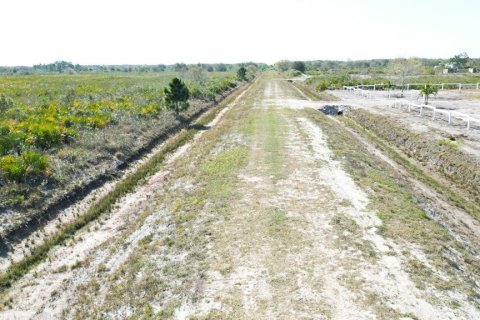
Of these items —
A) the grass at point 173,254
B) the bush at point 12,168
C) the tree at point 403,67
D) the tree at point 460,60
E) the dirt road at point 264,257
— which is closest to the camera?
the dirt road at point 264,257

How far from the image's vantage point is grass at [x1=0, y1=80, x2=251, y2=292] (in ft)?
37.2

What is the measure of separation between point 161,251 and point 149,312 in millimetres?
2922

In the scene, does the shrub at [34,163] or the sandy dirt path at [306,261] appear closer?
the sandy dirt path at [306,261]

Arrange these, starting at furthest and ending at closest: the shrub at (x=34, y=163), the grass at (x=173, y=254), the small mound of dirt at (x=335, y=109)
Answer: the small mound of dirt at (x=335, y=109) < the shrub at (x=34, y=163) < the grass at (x=173, y=254)

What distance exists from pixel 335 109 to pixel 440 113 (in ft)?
32.0

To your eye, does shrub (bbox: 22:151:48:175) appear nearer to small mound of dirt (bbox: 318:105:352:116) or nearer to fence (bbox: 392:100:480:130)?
fence (bbox: 392:100:480:130)

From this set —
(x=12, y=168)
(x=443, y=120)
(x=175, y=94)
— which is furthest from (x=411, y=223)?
(x=175, y=94)

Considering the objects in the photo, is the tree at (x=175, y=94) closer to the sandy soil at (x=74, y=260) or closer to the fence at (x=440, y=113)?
the sandy soil at (x=74, y=260)

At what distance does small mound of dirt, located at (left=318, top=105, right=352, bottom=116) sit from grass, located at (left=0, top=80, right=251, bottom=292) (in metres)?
17.3

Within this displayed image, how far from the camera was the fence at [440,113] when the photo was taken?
26.8m

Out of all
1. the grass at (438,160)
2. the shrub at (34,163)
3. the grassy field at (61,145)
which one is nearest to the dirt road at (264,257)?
the grass at (438,160)

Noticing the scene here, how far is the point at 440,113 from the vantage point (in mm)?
33500

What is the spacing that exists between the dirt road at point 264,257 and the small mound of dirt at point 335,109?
71.2 feet

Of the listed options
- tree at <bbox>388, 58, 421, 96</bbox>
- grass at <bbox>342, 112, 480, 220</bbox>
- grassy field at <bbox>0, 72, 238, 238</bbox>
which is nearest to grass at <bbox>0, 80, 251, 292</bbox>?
grassy field at <bbox>0, 72, 238, 238</bbox>
